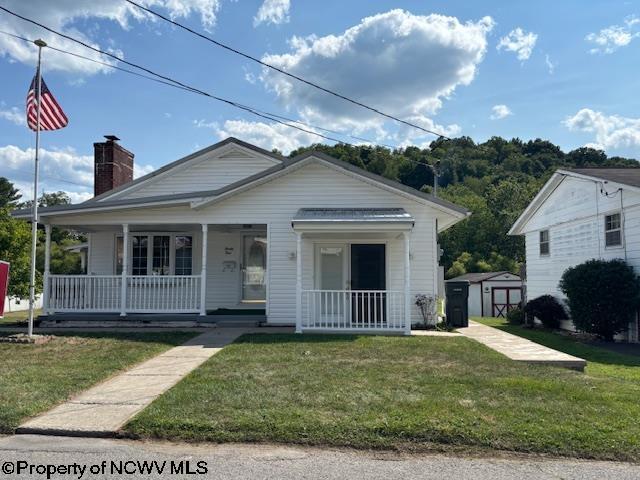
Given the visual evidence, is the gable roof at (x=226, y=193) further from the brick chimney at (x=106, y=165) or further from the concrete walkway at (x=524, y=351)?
the brick chimney at (x=106, y=165)

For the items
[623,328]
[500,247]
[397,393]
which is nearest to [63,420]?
[397,393]

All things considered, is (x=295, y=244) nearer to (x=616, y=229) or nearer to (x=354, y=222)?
(x=354, y=222)

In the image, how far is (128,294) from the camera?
46.9 feet

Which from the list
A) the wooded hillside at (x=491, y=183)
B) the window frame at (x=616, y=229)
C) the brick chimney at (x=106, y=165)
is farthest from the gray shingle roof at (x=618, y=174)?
the wooded hillside at (x=491, y=183)

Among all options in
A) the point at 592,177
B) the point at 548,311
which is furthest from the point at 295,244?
the point at 548,311

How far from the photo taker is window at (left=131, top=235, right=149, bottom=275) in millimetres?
15406

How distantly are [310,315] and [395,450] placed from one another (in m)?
8.31

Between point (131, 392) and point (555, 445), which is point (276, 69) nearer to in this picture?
point (131, 392)

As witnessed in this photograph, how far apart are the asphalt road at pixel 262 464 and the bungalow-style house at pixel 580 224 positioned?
997 cm

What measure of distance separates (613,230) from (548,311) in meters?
3.69

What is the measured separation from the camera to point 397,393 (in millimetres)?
6352

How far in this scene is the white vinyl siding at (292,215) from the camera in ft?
43.9

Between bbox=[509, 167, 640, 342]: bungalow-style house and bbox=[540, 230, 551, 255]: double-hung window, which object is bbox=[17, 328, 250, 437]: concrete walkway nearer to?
bbox=[509, 167, 640, 342]: bungalow-style house

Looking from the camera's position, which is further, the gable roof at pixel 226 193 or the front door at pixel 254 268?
the front door at pixel 254 268
